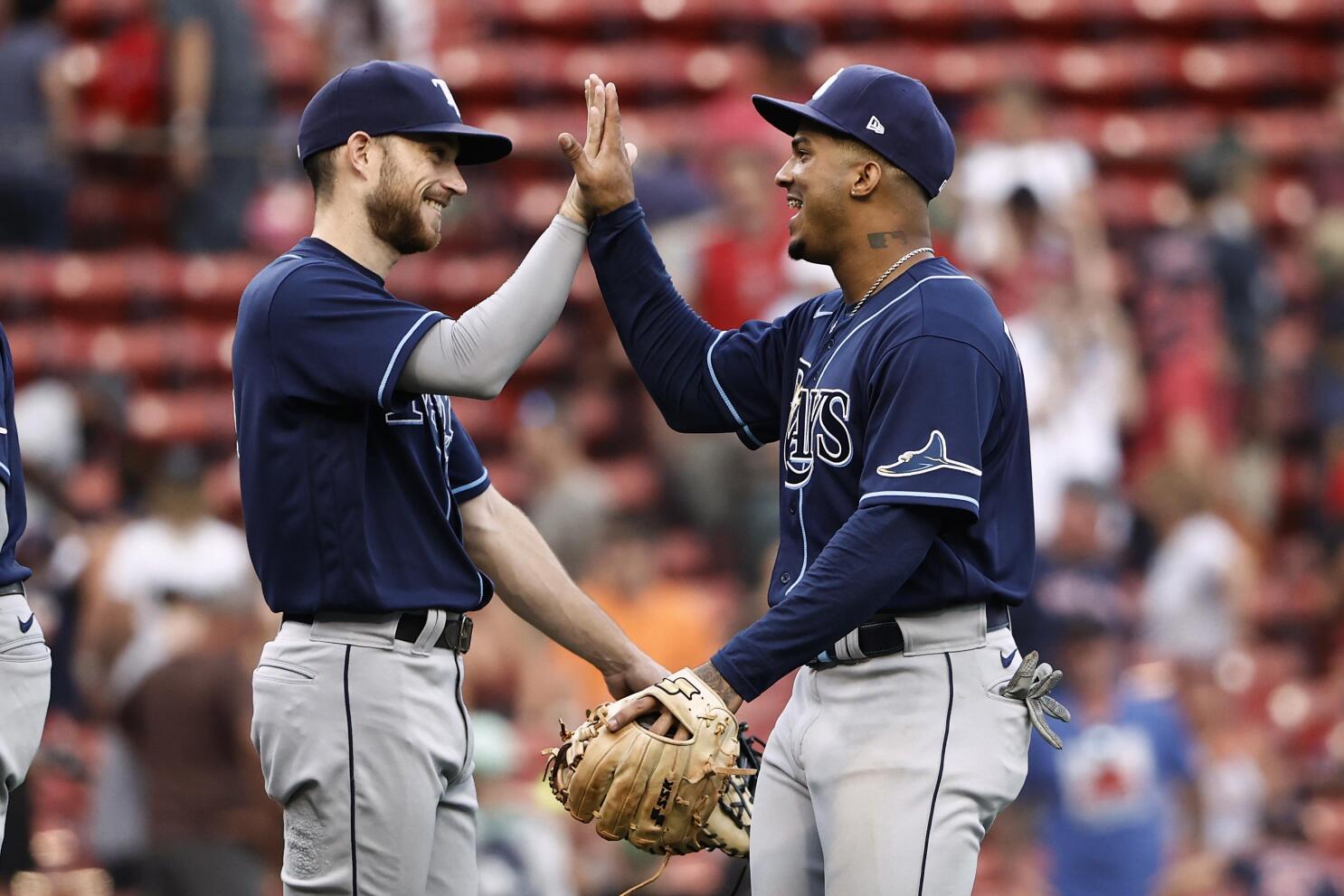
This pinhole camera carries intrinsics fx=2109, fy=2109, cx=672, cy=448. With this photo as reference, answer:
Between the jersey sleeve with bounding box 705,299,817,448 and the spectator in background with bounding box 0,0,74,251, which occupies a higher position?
the spectator in background with bounding box 0,0,74,251

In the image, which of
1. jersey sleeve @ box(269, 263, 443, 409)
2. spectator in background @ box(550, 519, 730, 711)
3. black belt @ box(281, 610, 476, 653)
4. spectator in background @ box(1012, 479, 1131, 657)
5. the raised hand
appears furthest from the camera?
spectator in background @ box(550, 519, 730, 711)

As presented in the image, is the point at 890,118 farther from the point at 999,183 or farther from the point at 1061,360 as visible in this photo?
the point at 999,183

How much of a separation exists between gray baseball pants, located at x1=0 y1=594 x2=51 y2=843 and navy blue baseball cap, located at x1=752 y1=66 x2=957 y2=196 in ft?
5.98

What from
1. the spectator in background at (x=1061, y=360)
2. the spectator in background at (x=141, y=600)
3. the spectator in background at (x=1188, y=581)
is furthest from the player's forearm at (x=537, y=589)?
the spectator in background at (x=1188, y=581)

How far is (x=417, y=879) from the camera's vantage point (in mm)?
4078

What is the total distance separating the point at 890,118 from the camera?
13.7 ft

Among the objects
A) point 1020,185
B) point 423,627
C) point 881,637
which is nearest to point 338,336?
point 423,627

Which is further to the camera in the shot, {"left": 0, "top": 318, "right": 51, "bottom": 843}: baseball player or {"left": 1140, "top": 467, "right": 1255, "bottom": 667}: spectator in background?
{"left": 1140, "top": 467, "right": 1255, "bottom": 667}: spectator in background

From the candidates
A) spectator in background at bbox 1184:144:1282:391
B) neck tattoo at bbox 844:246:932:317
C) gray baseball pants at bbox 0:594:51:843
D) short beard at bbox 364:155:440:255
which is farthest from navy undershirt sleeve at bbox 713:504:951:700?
spectator in background at bbox 1184:144:1282:391

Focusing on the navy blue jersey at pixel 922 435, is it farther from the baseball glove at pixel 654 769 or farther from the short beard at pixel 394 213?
the short beard at pixel 394 213

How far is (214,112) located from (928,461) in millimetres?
6876

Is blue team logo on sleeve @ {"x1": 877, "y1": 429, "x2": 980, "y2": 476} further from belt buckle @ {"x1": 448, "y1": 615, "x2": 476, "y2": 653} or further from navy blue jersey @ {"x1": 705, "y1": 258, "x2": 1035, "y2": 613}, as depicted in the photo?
belt buckle @ {"x1": 448, "y1": 615, "x2": 476, "y2": 653}

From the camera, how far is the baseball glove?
396 cm

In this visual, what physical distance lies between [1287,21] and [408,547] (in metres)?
9.86
